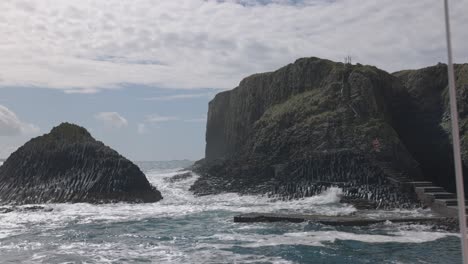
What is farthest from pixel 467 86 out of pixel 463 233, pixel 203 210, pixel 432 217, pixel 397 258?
pixel 463 233

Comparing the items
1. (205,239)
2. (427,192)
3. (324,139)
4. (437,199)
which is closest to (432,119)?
(324,139)

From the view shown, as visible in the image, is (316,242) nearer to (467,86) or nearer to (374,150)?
(374,150)

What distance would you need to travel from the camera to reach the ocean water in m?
19.0

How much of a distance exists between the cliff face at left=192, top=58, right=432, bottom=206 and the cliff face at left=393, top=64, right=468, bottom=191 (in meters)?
1.22

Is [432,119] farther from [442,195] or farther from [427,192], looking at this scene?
[442,195]

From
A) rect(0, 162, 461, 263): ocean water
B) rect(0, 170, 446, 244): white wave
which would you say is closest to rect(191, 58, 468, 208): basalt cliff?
rect(0, 170, 446, 244): white wave

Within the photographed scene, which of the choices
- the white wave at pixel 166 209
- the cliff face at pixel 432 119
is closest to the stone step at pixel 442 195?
the white wave at pixel 166 209

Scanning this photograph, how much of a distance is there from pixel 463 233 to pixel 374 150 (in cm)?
3142

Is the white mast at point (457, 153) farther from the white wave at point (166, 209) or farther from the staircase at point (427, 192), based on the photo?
the white wave at point (166, 209)

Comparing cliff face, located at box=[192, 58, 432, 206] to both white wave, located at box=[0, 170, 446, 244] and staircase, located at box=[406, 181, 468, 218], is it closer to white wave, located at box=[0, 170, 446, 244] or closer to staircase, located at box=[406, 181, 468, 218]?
staircase, located at box=[406, 181, 468, 218]

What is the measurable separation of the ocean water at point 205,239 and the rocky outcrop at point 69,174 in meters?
4.83

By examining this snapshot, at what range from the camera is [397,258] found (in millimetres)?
18281

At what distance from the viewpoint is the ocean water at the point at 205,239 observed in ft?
62.3

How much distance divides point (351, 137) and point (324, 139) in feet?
7.39
